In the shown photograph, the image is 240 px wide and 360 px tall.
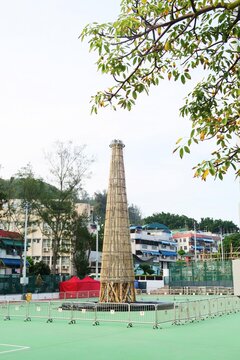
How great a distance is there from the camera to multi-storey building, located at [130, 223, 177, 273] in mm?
78438

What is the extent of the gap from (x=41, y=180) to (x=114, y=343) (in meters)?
34.9

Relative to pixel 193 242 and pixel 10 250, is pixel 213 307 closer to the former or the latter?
pixel 10 250

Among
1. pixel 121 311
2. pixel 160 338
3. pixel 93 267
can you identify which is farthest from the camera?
pixel 93 267

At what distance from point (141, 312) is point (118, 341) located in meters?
3.76

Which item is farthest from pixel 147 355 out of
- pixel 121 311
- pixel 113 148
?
pixel 113 148

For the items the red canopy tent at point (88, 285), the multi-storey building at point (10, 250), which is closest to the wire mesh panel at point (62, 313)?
the red canopy tent at point (88, 285)

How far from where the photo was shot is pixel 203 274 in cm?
4688

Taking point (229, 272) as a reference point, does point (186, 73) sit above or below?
above

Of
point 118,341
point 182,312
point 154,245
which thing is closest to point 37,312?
point 182,312

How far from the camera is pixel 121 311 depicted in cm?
2197

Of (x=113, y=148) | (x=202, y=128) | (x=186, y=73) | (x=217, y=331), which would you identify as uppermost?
(x=113, y=148)

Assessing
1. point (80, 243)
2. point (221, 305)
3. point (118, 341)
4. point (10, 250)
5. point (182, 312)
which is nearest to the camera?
point (118, 341)

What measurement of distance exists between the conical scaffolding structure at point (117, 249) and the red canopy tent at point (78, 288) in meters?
14.2

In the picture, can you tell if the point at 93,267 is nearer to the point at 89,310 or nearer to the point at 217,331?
the point at 89,310
